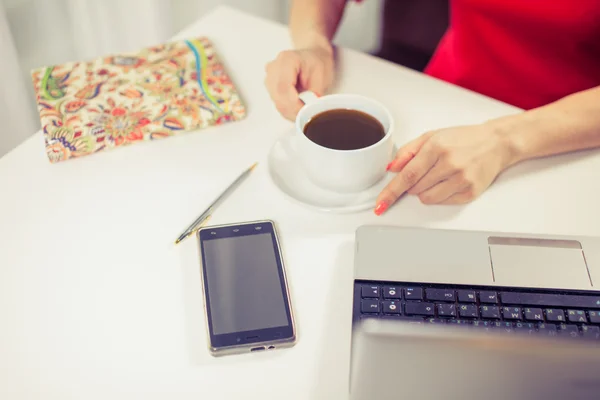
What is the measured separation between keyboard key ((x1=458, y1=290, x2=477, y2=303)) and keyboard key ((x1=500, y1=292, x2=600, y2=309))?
0.03 metres

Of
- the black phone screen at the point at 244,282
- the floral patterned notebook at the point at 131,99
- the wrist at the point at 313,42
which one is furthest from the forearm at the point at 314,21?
the black phone screen at the point at 244,282

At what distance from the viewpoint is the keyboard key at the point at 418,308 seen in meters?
0.57

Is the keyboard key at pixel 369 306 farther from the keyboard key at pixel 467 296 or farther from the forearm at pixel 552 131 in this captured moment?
the forearm at pixel 552 131

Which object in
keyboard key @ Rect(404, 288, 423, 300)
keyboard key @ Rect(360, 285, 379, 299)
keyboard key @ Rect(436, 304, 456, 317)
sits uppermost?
keyboard key @ Rect(360, 285, 379, 299)

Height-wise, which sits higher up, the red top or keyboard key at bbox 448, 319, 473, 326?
the red top

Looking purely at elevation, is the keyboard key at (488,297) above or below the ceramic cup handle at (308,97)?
below

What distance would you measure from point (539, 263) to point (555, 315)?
64mm

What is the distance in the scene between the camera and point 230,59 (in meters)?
0.91

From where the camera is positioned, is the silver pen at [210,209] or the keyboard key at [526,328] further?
the silver pen at [210,209]

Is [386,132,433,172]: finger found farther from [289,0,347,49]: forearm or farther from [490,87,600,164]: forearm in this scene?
[289,0,347,49]: forearm

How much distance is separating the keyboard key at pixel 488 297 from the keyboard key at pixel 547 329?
0.15 ft

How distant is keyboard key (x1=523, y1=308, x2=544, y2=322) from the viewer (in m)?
0.56

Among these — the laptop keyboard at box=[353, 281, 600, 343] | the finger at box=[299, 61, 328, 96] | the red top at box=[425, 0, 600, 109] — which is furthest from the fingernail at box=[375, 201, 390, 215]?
the red top at box=[425, 0, 600, 109]

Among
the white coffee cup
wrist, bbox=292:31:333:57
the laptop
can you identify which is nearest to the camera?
the laptop
